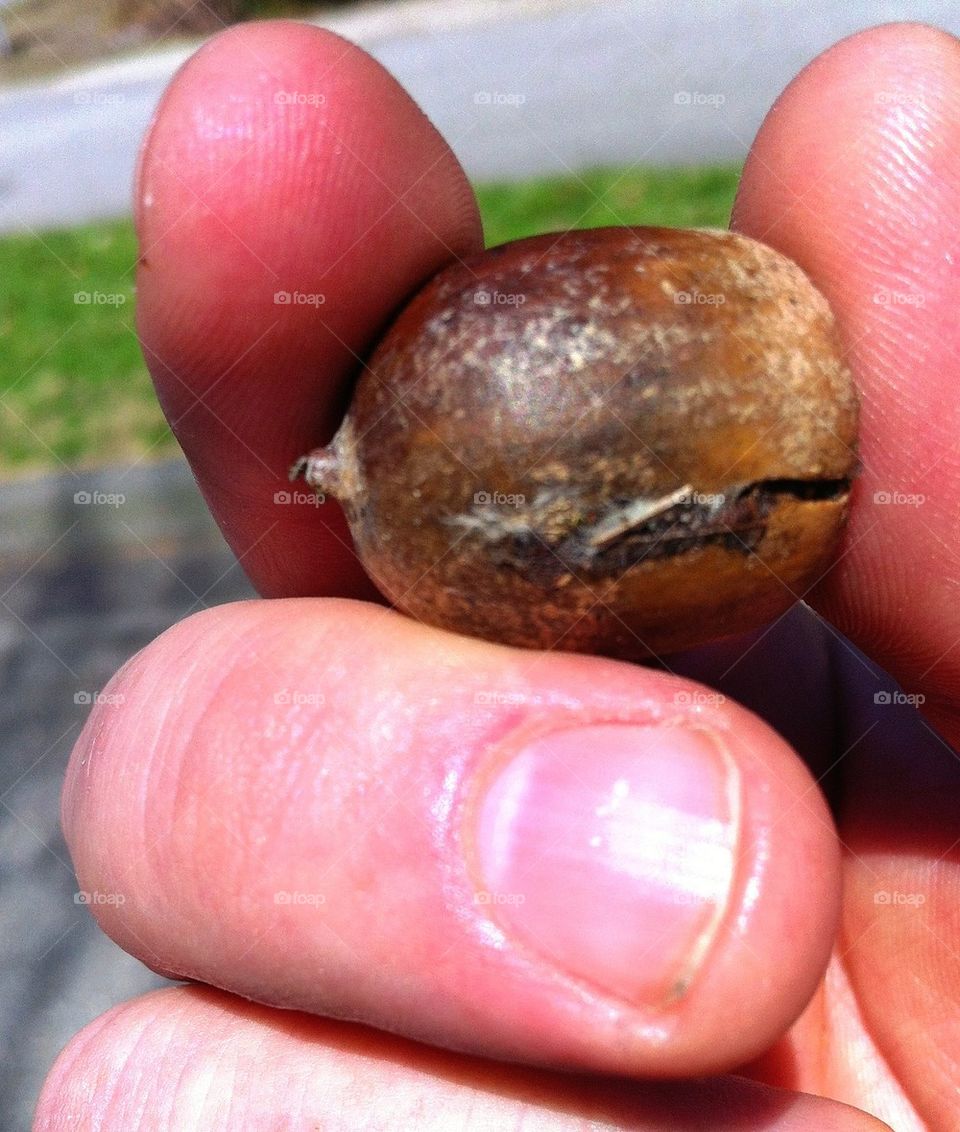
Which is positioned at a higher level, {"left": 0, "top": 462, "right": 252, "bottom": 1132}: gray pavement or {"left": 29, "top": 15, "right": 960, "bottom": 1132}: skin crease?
{"left": 29, "top": 15, "right": 960, "bottom": 1132}: skin crease

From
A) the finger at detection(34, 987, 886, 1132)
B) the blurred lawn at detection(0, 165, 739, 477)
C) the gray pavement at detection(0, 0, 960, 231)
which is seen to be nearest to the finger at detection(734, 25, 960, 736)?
the finger at detection(34, 987, 886, 1132)

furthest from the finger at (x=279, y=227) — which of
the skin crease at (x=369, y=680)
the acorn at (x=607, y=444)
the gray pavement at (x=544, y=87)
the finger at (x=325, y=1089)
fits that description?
the gray pavement at (x=544, y=87)

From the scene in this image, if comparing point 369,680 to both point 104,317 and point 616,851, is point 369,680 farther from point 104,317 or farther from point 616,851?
point 104,317

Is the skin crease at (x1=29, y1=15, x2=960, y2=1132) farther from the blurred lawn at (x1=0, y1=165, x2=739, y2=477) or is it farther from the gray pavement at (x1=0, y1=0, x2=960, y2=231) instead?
the gray pavement at (x1=0, y1=0, x2=960, y2=231)

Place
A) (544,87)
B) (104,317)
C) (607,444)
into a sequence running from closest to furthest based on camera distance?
(607,444) < (104,317) < (544,87)

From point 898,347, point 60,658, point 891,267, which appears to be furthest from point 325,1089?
point 60,658

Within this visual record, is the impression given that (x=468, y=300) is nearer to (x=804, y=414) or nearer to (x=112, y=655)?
(x=804, y=414)

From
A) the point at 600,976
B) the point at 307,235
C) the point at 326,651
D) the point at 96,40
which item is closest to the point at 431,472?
the point at 326,651

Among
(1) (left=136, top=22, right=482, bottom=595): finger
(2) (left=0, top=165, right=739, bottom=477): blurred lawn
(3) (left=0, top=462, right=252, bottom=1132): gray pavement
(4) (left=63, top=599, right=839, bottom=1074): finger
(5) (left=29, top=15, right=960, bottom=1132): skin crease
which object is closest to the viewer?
(4) (left=63, top=599, right=839, bottom=1074): finger
